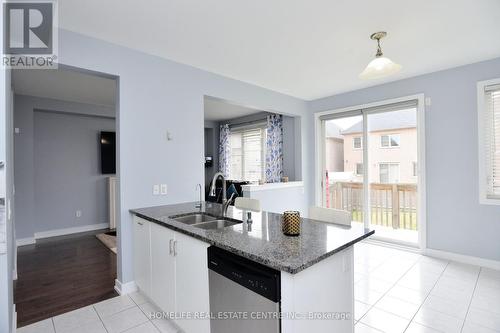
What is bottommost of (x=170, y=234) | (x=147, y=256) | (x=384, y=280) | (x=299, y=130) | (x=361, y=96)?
(x=384, y=280)

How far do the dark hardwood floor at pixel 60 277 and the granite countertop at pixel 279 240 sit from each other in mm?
1242

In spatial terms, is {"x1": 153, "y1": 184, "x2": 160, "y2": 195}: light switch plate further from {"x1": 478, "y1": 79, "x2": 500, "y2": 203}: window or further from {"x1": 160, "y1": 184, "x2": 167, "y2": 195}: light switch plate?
{"x1": 478, "y1": 79, "x2": 500, "y2": 203}: window

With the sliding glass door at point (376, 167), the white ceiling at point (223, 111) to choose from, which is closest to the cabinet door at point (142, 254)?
the white ceiling at point (223, 111)

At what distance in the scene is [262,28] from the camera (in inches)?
90.7

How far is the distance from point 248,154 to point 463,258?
4372 mm

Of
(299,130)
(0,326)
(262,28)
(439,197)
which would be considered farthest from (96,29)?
(439,197)

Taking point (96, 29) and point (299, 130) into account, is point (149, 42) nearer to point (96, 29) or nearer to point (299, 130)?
point (96, 29)

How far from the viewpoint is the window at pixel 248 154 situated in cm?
590


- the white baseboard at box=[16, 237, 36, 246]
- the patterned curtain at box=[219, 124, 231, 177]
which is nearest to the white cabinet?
the white baseboard at box=[16, 237, 36, 246]

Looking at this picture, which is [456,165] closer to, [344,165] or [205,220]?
[344,165]

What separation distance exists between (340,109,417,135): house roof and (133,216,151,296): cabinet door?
3761 millimetres

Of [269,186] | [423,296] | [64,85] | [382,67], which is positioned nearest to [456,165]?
[423,296]

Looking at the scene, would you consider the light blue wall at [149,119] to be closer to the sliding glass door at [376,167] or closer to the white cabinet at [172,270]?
the white cabinet at [172,270]

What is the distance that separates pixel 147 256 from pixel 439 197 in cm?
381
